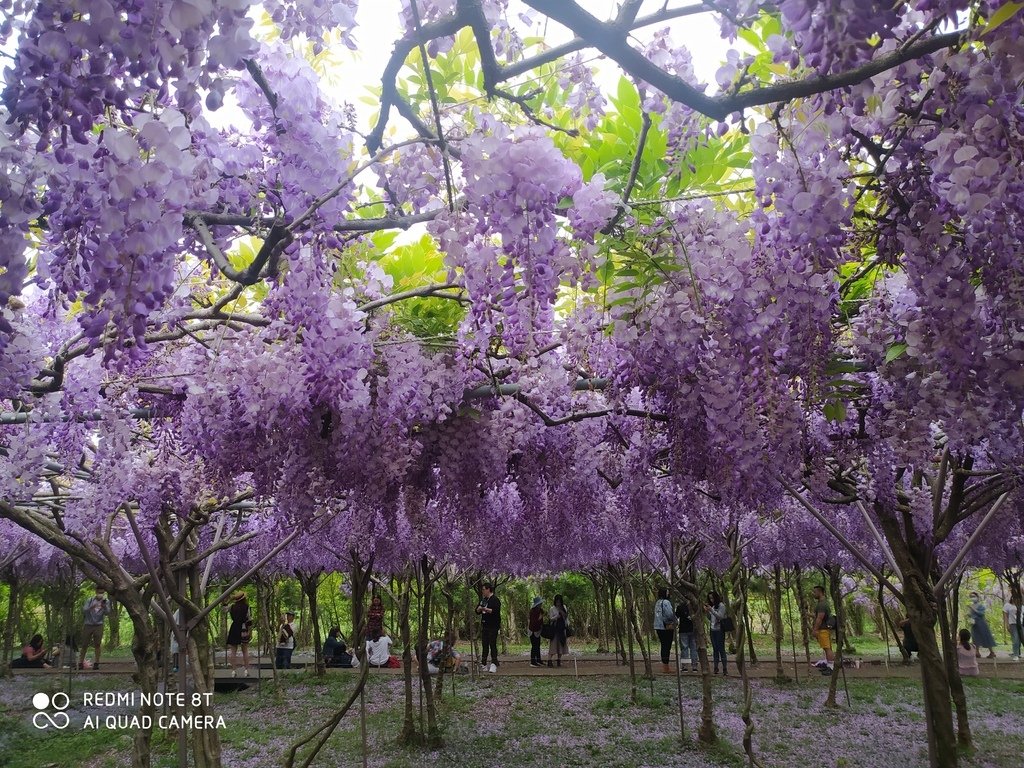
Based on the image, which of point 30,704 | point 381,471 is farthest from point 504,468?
point 30,704

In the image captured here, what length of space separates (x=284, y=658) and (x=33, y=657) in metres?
4.84

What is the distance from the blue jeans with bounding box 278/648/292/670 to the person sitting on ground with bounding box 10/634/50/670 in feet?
15.4

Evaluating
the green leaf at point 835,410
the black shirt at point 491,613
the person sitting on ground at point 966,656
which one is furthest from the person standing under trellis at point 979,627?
the green leaf at point 835,410

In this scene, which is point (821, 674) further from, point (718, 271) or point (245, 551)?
point (718, 271)

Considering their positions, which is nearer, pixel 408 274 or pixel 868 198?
pixel 868 198

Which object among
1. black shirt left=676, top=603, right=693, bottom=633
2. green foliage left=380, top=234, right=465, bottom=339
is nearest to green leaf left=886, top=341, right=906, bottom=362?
green foliage left=380, top=234, right=465, bottom=339

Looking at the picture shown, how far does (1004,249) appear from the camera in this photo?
1697 mm

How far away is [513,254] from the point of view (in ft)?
6.04

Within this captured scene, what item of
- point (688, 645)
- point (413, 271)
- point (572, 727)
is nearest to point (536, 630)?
point (688, 645)

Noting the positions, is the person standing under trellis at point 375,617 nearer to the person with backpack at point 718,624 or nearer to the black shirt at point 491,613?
the black shirt at point 491,613

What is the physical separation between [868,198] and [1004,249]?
127cm

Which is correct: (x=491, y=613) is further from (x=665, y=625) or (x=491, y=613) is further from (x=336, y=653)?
(x=336, y=653)

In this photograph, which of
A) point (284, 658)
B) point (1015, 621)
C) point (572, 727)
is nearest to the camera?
point (572, 727)

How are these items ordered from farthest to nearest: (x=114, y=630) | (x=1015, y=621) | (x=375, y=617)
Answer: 1. (x=114, y=630)
2. (x=1015, y=621)
3. (x=375, y=617)
